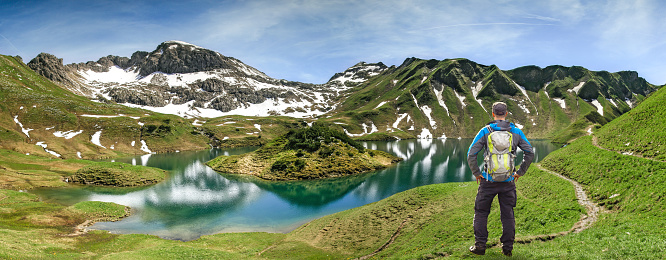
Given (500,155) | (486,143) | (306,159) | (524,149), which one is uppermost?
(486,143)

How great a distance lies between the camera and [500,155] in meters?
9.43

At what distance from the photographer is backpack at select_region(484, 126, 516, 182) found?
367 inches

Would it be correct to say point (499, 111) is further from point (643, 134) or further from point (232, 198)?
point (232, 198)

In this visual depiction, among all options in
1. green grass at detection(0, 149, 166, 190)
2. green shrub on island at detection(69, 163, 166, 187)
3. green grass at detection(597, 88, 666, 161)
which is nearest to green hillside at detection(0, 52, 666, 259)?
green grass at detection(597, 88, 666, 161)

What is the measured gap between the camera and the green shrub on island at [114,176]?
68.6 metres

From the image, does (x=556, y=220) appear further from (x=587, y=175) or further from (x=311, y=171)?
(x=311, y=171)

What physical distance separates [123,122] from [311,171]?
13636cm

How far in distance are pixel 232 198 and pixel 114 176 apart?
35.5 metres

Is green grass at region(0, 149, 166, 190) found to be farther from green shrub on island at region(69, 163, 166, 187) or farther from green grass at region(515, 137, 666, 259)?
green grass at region(515, 137, 666, 259)

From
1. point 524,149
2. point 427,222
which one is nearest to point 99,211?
point 427,222

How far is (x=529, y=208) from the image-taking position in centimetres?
2250

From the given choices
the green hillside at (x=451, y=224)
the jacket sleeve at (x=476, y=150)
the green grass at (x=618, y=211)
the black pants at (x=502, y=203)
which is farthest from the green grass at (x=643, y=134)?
the jacket sleeve at (x=476, y=150)

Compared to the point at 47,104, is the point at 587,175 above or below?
below

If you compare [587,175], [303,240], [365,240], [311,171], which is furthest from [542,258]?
[311,171]
